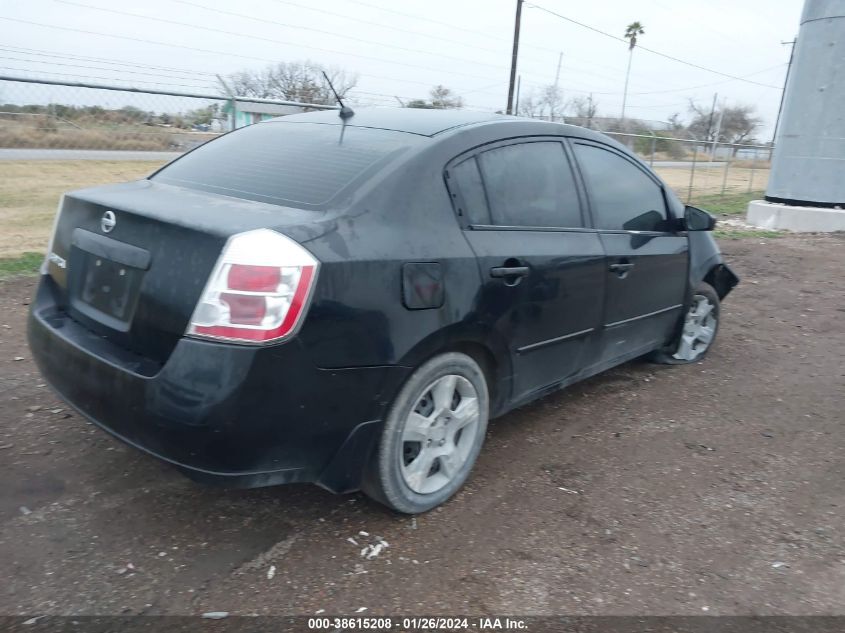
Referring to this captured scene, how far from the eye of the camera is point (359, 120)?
3.55 meters

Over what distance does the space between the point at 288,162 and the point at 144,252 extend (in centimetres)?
84

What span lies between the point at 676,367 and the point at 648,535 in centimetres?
238

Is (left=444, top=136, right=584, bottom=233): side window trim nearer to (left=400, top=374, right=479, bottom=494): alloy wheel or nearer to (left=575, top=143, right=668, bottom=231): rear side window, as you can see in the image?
(left=575, top=143, right=668, bottom=231): rear side window

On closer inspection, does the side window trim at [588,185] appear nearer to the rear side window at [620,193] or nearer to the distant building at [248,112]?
the rear side window at [620,193]

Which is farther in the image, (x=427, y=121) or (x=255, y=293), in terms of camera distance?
(x=427, y=121)

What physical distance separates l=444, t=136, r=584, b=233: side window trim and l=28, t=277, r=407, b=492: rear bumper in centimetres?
81

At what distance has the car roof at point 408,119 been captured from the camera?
3.32 m

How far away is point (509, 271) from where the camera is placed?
3.16 m

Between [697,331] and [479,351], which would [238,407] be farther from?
[697,331]

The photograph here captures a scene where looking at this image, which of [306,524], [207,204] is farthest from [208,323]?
[306,524]

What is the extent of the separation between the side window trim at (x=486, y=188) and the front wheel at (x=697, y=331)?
Answer: 1563 millimetres

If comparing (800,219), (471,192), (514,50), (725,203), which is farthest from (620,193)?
(514,50)

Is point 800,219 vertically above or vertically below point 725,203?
above

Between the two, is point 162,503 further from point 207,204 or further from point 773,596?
point 773,596
